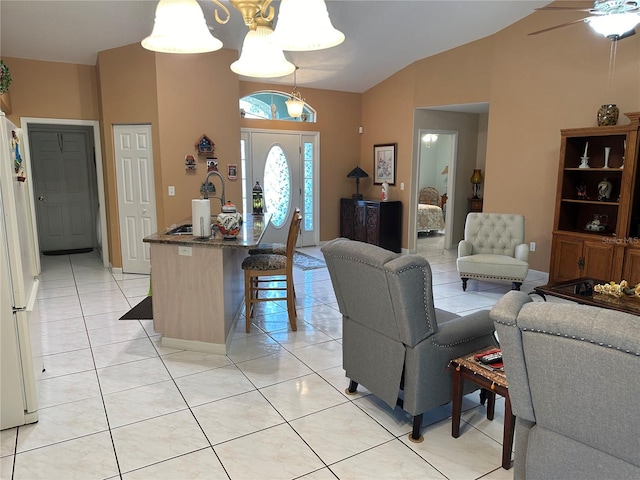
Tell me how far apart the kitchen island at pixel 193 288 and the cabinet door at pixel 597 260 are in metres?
3.65

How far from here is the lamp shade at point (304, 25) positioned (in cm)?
187

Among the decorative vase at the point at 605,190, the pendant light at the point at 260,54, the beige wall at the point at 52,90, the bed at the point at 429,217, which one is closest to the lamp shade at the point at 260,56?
the pendant light at the point at 260,54

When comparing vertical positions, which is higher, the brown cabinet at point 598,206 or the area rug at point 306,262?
the brown cabinet at point 598,206

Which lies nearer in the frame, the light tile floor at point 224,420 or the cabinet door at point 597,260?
the light tile floor at point 224,420

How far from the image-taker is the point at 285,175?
7570mm

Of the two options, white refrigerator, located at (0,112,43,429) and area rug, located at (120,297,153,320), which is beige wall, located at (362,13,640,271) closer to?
area rug, located at (120,297,153,320)

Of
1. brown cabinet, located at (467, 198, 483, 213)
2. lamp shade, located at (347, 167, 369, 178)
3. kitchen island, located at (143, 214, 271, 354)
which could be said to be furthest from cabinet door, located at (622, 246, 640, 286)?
lamp shade, located at (347, 167, 369, 178)

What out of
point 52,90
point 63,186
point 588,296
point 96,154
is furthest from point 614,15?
point 63,186

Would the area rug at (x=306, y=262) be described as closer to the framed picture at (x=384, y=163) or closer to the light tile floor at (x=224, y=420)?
the framed picture at (x=384, y=163)

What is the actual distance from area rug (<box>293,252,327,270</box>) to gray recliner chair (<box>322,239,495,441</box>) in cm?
378

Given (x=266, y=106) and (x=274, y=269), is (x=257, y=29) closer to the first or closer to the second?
(x=274, y=269)

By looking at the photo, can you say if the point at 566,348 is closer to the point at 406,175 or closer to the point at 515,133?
the point at 515,133

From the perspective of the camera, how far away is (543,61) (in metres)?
5.30

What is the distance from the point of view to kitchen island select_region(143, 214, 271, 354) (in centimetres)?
323
